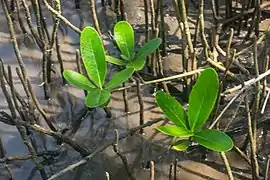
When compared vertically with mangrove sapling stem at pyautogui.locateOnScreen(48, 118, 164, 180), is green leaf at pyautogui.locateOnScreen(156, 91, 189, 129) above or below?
above

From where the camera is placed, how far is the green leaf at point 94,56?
1309mm

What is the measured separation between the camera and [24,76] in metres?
1.40

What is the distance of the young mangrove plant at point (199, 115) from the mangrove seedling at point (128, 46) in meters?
0.18

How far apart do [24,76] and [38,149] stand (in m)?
0.22

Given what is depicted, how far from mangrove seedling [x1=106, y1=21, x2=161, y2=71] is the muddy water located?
0.72 ft

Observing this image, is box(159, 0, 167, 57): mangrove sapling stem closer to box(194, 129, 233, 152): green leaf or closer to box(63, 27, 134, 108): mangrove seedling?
box(63, 27, 134, 108): mangrove seedling

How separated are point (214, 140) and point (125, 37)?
0.38 m

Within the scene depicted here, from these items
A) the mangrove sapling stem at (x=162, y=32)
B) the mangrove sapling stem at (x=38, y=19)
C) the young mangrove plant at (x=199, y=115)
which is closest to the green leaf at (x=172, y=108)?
the young mangrove plant at (x=199, y=115)

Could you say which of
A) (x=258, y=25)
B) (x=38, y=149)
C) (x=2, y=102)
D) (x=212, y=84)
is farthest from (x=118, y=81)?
(x=258, y=25)

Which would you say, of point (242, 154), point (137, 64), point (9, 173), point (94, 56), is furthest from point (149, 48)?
point (9, 173)

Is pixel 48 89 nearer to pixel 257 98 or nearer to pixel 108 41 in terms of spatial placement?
pixel 108 41

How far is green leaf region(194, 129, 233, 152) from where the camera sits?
1.19m

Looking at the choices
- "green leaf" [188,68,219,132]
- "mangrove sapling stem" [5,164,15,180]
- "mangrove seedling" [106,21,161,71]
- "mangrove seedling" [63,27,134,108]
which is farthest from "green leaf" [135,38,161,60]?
"mangrove sapling stem" [5,164,15,180]

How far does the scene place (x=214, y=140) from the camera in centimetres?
122
